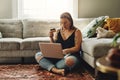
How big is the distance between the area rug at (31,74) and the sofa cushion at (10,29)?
83 centimetres

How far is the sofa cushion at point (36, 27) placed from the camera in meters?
4.53

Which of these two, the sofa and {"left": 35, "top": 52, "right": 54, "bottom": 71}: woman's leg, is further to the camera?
the sofa

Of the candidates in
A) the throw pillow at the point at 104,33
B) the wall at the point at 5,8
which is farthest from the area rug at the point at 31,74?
the wall at the point at 5,8

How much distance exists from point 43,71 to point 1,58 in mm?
1117

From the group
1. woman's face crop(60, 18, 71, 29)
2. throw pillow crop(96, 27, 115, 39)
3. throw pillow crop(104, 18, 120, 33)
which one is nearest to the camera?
woman's face crop(60, 18, 71, 29)

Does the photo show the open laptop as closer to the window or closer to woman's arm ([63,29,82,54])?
woman's arm ([63,29,82,54])

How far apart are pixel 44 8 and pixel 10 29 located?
879 millimetres

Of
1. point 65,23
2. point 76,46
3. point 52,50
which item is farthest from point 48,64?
point 65,23

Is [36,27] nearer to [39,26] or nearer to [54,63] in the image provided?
[39,26]

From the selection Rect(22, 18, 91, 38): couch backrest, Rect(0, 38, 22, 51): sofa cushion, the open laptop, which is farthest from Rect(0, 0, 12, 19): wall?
the open laptop

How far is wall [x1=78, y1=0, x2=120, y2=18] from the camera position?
16.5 feet

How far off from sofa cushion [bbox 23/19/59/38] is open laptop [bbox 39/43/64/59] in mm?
1062

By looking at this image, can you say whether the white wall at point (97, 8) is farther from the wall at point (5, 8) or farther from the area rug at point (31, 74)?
the area rug at point (31, 74)

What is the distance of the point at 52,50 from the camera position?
3404mm
